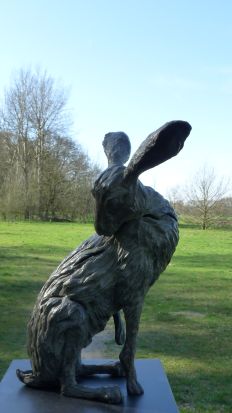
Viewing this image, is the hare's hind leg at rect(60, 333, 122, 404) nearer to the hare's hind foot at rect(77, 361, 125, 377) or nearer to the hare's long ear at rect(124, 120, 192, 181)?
the hare's hind foot at rect(77, 361, 125, 377)

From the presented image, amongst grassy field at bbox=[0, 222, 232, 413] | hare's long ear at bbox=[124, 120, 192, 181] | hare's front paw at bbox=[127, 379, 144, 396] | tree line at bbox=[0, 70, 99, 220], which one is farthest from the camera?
tree line at bbox=[0, 70, 99, 220]

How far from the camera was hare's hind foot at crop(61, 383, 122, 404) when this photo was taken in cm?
261

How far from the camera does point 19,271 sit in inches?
493

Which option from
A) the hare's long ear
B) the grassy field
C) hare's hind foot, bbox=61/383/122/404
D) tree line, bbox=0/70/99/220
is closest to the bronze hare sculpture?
hare's hind foot, bbox=61/383/122/404

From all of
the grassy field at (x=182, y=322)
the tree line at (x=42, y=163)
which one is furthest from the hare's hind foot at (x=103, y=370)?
the tree line at (x=42, y=163)

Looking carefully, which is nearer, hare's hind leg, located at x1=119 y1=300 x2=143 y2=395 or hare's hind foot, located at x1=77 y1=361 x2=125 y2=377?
hare's hind leg, located at x1=119 y1=300 x2=143 y2=395

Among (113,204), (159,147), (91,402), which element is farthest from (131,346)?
(159,147)

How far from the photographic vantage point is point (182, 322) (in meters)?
7.91

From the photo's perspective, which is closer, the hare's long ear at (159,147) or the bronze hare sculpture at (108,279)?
the hare's long ear at (159,147)

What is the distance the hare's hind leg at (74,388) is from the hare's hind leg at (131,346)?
13cm

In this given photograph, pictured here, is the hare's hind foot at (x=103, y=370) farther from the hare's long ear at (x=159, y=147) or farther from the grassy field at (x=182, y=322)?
the grassy field at (x=182, y=322)

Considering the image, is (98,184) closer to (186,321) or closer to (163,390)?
(163,390)

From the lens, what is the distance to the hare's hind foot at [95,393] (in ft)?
8.57

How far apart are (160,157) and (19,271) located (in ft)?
34.9
